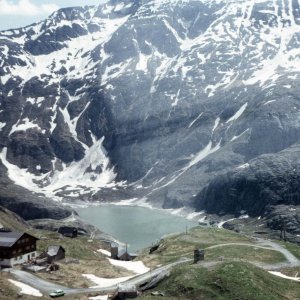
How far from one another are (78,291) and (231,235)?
239 feet

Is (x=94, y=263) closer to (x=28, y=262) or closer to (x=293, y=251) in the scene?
(x=28, y=262)

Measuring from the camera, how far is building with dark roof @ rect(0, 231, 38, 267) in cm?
8156

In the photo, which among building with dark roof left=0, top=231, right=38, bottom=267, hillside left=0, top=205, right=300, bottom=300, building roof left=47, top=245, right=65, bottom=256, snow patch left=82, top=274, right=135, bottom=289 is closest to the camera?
hillside left=0, top=205, right=300, bottom=300

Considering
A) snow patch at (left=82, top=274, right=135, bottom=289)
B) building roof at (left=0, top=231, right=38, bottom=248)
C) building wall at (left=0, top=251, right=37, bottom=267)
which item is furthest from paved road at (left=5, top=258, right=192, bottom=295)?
building roof at (left=0, top=231, right=38, bottom=248)

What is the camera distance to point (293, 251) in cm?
10031

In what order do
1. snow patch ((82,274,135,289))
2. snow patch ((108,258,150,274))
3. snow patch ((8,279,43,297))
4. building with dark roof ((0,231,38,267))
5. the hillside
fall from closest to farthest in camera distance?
the hillside, snow patch ((8,279,43,297)), snow patch ((82,274,135,289)), building with dark roof ((0,231,38,267)), snow patch ((108,258,150,274))

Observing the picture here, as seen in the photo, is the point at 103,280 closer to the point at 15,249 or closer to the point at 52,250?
the point at 15,249

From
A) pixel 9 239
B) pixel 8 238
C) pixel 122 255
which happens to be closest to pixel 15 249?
pixel 9 239

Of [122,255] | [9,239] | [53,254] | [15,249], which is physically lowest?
[122,255]

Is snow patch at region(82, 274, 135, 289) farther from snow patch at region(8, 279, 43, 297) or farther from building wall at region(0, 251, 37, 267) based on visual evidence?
building wall at region(0, 251, 37, 267)

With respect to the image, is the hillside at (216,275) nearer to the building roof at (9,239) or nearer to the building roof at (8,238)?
the building roof at (9,239)

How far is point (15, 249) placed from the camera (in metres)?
83.6

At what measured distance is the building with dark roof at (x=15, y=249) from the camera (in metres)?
81.6

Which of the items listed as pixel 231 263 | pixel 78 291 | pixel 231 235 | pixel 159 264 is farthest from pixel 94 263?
pixel 231 235
